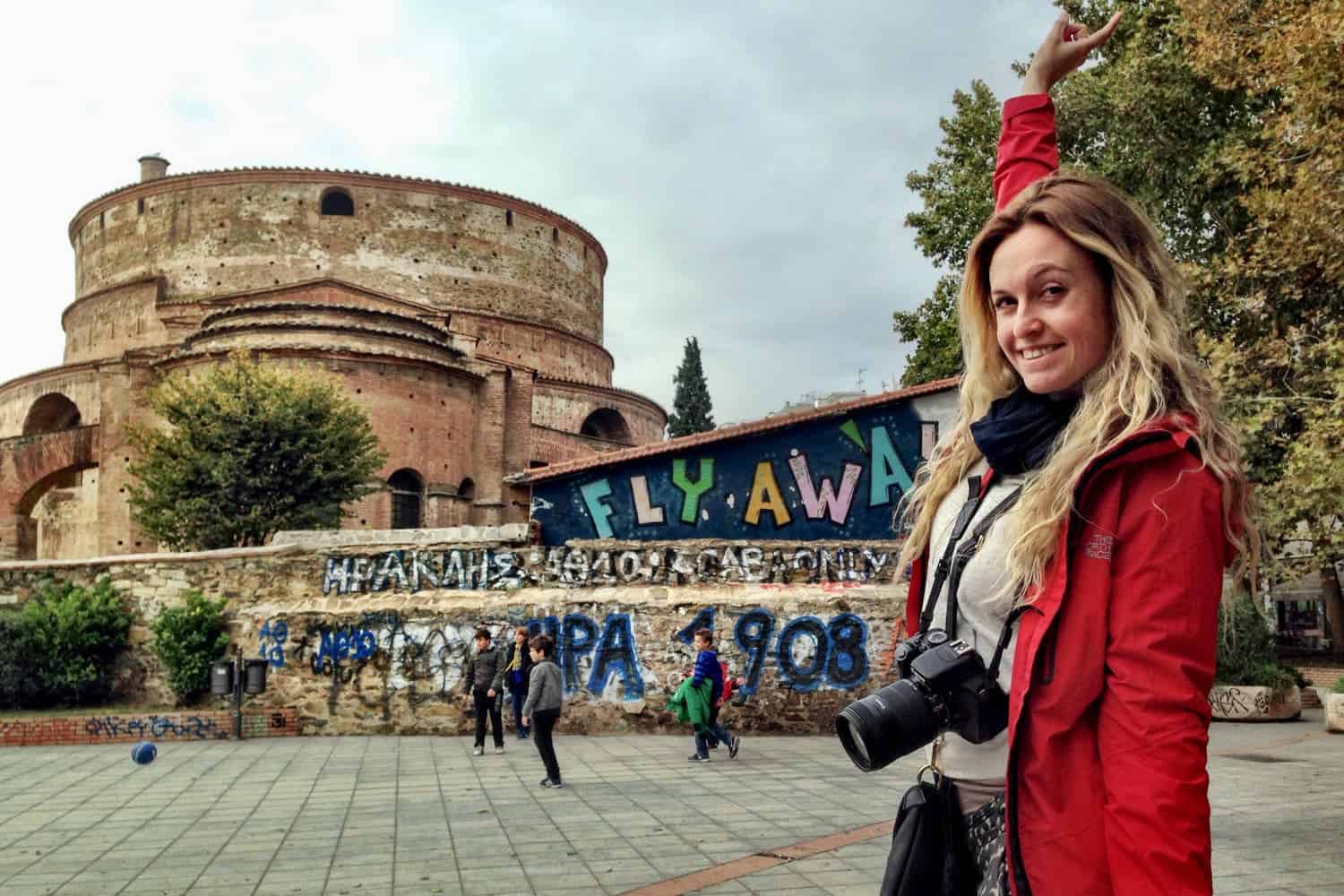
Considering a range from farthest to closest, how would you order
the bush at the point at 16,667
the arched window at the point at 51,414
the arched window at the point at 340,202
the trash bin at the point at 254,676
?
the arched window at the point at 340,202 < the arched window at the point at 51,414 < the bush at the point at 16,667 < the trash bin at the point at 254,676

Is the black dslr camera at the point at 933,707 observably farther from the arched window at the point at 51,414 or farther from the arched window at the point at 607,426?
the arched window at the point at 51,414

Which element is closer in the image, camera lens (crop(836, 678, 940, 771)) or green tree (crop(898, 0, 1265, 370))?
camera lens (crop(836, 678, 940, 771))

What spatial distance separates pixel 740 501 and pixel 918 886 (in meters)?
15.0

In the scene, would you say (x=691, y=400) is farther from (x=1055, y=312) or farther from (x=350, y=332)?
(x=1055, y=312)

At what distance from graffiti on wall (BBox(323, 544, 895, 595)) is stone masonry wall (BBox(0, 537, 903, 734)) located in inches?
0.8

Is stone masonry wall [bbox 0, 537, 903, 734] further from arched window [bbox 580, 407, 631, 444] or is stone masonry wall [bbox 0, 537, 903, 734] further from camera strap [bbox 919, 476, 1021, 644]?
arched window [bbox 580, 407, 631, 444]

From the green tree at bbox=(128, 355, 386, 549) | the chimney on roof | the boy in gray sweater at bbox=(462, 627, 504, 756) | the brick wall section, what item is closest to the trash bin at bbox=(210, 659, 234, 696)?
the brick wall section

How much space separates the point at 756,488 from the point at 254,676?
8.01 m

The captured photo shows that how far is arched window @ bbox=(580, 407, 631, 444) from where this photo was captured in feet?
135

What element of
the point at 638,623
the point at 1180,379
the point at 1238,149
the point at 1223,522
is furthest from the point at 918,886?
the point at 1238,149

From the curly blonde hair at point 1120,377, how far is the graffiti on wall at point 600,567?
533 inches

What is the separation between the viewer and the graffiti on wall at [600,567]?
50.8 ft

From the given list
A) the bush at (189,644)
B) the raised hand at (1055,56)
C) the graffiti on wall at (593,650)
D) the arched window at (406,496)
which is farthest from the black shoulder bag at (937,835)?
the arched window at (406,496)

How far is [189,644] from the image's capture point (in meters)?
15.4
